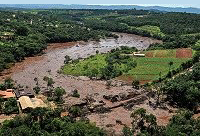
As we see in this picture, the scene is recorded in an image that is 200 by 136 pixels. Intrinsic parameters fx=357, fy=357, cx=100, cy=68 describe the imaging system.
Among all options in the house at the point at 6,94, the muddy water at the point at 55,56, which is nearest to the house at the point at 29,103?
the house at the point at 6,94

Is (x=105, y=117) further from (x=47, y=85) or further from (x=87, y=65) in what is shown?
(x=87, y=65)

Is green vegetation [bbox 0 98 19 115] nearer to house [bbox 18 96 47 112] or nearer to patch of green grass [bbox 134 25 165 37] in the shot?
house [bbox 18 96 47 112]

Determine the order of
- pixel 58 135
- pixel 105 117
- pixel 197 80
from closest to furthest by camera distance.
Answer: pixel 58 135 → pixel 105 117 → pixel 197 80

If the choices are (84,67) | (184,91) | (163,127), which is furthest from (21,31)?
(163,127)

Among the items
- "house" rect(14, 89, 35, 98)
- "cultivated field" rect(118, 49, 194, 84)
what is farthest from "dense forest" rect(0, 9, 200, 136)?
"house" rect(14, 89, 35, 98)

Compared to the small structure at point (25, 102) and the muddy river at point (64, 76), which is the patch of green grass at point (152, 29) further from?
the small structure at point (25, 102)

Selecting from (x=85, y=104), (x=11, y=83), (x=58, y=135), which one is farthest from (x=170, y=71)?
(x=58, y=135)

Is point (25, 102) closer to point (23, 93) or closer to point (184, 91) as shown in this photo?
point (23, 93)
